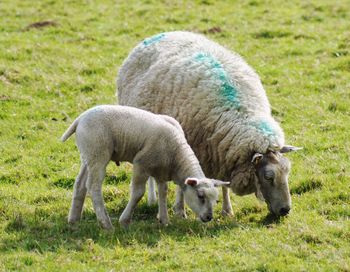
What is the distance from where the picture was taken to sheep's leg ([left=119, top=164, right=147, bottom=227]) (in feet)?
25.9

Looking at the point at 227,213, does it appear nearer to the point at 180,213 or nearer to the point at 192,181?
the point at 180,213

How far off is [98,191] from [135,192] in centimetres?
39

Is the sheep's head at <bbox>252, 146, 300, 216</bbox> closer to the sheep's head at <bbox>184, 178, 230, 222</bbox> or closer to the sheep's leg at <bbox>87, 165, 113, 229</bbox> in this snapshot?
the sheep's head at <bbox>184, 178, 230, 222</bbox>

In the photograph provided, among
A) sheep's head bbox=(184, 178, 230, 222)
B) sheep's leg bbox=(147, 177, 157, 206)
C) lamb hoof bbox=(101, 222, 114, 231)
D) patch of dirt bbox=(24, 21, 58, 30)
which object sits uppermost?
sheep's head bbox=(184, 178, 230, 222)

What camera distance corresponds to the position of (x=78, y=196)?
8.26 m

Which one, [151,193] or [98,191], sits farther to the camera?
[151,193]

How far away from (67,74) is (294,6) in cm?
740

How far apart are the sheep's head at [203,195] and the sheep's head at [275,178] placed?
0.62m

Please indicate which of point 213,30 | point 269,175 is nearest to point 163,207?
point 269,175

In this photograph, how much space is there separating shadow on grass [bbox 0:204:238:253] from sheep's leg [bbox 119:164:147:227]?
9 centimetres

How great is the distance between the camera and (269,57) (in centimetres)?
1518

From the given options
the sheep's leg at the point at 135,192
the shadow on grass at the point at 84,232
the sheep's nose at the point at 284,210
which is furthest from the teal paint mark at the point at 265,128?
the sheep's leg at the point at 135,192

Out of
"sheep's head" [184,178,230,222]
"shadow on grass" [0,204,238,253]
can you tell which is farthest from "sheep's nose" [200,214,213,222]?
"shadow on grass" [0,204,238,253]

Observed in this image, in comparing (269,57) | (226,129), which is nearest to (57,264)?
(226,129)
